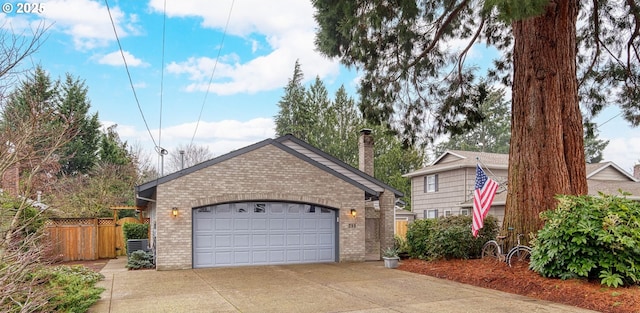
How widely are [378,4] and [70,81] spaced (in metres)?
22.4

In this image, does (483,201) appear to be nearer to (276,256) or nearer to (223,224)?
(276,256)

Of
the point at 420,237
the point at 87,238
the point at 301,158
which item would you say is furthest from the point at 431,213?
the point at 87,238

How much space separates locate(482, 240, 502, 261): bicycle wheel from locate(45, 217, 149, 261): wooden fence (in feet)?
43.4

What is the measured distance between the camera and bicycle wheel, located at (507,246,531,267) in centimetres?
998

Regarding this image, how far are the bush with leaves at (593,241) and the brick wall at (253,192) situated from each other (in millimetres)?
6142

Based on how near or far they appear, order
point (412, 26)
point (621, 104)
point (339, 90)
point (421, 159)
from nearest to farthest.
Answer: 1. point (412, 26)
2. point (621, 104)
3. point (421, 159)
4. point (339, 90)

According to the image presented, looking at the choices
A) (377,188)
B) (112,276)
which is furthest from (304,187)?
(112,276)

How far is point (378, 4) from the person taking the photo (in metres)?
10.7

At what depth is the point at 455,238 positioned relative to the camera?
11.9 meters

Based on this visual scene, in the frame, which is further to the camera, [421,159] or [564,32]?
[421,159]

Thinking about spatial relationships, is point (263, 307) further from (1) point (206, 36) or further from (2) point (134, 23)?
(1) point (206, 36)

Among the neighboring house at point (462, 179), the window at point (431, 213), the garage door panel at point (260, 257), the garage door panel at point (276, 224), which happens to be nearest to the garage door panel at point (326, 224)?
the garage door panel at point (276, 224)

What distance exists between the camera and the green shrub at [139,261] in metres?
12.2

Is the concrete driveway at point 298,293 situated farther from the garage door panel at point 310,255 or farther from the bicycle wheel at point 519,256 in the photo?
the garage door panel at point 310,255
